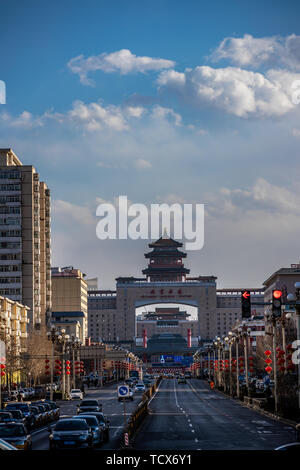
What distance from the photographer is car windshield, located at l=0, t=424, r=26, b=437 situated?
114 feet

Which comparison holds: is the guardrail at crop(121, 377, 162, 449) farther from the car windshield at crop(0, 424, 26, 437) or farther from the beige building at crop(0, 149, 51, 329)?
the beige building at crop(0, 149, 51, 329)

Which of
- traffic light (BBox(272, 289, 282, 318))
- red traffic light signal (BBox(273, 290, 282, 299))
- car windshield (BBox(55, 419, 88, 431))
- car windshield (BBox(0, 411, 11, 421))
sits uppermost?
red traffic light signal (BBox(273, 290, 282, 299))

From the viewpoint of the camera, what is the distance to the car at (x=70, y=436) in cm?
3412

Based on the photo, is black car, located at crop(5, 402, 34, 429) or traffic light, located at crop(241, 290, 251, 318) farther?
black car, located at crop(5, 402, 34, 429)

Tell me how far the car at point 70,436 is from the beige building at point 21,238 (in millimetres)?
138024

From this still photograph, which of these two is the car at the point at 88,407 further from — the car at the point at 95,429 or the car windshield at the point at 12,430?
the car windshield at the point at 12,430

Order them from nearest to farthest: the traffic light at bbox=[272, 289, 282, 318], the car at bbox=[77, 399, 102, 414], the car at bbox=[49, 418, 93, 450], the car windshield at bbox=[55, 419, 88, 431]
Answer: the car at bbox=[49, 418, 93, 450]
the car windshield at bbox=[55, 419, 88, 431]
the traffic light at bbox=[272, 289, 282, 318]
the car at bbox=[77, 399, 102, 414]

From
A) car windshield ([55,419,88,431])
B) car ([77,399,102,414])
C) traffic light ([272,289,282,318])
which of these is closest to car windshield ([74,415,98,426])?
car windshield ([55,419,88,431])

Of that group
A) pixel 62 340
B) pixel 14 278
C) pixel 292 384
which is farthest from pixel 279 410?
pixel 14 278

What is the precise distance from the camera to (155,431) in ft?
163

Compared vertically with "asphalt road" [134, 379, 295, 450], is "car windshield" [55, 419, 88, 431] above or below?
above

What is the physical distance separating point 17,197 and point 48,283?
22.5 meters

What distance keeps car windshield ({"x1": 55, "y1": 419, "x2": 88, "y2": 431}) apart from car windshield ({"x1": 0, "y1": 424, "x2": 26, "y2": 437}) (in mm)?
1477
